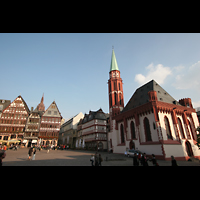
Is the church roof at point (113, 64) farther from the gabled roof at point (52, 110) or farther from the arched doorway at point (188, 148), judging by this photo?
the arched doorway at point (188, 148)

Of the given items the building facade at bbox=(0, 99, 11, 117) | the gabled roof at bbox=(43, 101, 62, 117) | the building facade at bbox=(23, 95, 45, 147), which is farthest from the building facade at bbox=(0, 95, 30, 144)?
the gabled roof at bbox=(43, 101, 62, 117)

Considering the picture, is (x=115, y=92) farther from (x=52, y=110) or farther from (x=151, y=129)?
(x=52, y=110)

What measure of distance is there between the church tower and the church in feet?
18.6

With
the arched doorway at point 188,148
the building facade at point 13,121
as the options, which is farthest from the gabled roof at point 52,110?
the arched doorway at point 188,148

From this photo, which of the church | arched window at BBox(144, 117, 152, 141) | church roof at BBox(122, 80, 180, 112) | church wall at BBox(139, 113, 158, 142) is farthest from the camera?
church roof at BBox(122, 80, 180, 112)

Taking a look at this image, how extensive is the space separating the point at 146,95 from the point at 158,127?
10178 millimetres

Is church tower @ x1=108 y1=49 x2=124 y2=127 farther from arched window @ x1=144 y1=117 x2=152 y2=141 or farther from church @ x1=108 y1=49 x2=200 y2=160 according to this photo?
arched window @ x1=144 y1=117 x2=152 y2=141

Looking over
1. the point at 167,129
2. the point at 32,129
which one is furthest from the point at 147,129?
the point at 32,129

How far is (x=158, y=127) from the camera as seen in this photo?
85.4 ft

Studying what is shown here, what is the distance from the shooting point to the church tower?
145ft

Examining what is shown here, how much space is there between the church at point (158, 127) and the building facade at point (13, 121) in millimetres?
38324
